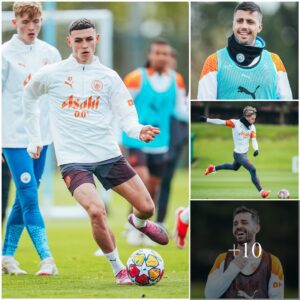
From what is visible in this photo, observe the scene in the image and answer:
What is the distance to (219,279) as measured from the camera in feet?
25.9

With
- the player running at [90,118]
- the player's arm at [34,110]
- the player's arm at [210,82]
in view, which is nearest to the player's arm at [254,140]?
the player's arm at [210,82]

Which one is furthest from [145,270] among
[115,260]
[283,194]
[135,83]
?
[135,83]

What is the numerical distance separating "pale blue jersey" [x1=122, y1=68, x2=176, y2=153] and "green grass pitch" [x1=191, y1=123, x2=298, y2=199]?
134 inches

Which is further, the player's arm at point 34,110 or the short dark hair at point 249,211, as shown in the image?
the short dark hair at point 249,211

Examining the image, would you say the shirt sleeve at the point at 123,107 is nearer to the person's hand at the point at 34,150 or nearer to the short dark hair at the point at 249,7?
the person's hand at the point at 34,150

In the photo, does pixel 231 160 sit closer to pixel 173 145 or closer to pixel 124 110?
pixel 124 110

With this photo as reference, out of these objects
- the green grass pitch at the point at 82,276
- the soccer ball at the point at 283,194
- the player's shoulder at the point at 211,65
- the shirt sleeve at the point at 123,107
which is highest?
the player's shoulder at the point at 211,65

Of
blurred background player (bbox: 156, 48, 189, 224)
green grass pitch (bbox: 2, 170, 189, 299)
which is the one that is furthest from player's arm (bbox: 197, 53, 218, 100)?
blurred background player (bbox: 156, 48, 189, 224)

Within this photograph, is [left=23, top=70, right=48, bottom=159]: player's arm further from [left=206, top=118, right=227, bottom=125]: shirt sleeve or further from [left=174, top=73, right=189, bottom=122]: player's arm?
[left=174, top=73, right=189, bottom=122]: player's arm

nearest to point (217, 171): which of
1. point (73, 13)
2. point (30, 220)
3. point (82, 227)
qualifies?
point (30, 220)

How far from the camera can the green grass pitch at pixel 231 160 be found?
7867 millimetres

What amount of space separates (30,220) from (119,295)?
1.13 meters

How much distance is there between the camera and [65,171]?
7.75 m

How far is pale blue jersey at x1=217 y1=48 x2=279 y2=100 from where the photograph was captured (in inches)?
310
